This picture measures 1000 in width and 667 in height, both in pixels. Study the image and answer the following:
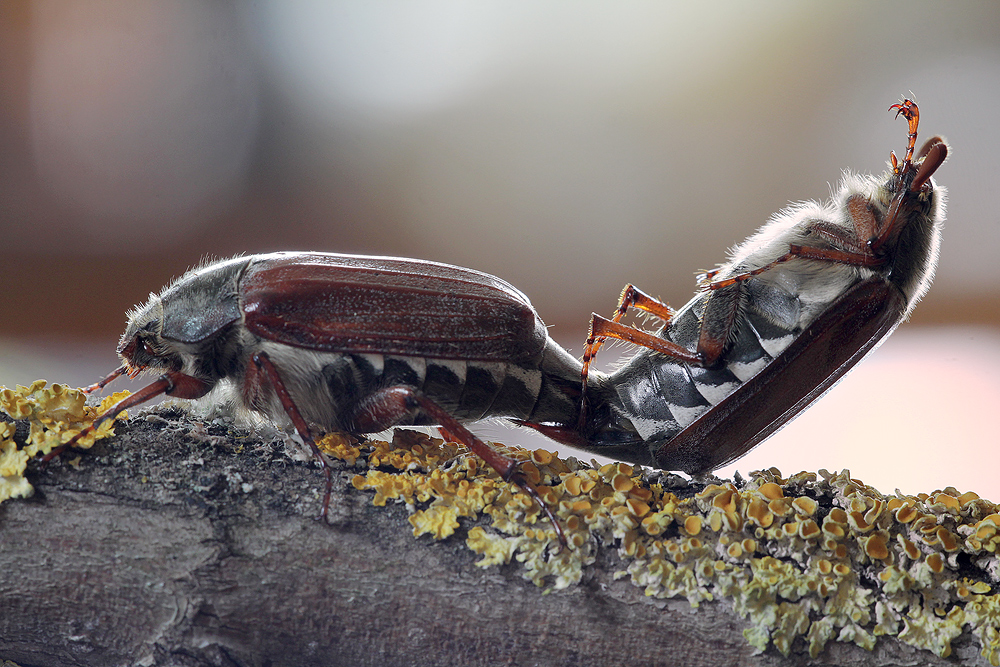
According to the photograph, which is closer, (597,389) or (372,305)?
(372,305)

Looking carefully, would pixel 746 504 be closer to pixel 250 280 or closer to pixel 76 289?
pixel 250 280

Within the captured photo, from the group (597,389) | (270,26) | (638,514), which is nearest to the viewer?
(638,514)

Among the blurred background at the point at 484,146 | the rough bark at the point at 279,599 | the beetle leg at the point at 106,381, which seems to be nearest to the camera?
the rough bark at the point at 279,599

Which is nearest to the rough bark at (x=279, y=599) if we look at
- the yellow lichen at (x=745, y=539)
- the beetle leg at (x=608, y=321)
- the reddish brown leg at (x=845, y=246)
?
the yellow lichen at (x=745, y=539)

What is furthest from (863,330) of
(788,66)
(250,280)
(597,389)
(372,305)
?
(788,66)

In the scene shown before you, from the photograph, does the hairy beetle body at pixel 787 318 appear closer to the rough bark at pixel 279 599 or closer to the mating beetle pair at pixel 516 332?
the mating beetle pair at pixel 516 332

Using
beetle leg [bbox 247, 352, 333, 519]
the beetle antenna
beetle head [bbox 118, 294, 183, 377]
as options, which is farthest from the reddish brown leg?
beetle head [bbox 118, 294, 183, 377]

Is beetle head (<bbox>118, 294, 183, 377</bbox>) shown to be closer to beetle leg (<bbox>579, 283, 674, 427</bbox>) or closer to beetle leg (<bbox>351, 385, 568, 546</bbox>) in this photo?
beetle leg (<bbox>351, 385, 568, 546</bbox>)
